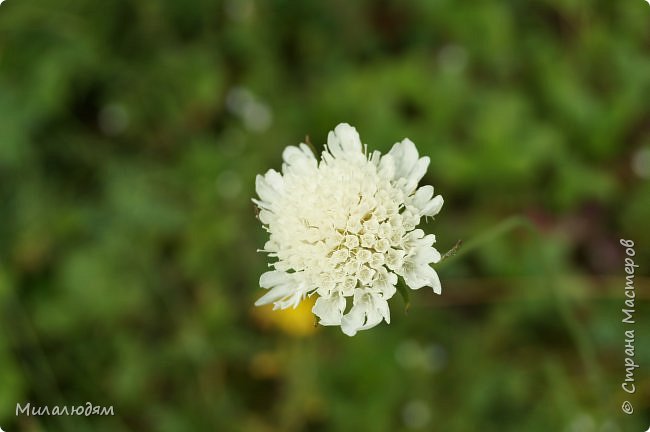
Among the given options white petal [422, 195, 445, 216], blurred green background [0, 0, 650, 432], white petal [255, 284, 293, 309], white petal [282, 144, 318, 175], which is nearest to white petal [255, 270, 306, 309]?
white petal [255, 284, 293, 309]

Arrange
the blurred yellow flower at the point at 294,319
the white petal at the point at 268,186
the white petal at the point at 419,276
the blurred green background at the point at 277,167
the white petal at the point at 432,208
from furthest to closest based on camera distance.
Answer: the blurred yellow flower at the point at 294,319 < the blurred green background at the point at 277,167 < the white petal at the point at 268,186 < the white petal at the point at 432,208 < the white petal at the point at 419,276

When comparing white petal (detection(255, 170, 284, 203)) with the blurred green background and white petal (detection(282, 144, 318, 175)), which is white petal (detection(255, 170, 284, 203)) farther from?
the blurred green background

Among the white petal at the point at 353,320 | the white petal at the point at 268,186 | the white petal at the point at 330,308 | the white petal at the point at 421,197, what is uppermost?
the white petal at the point at 268,186

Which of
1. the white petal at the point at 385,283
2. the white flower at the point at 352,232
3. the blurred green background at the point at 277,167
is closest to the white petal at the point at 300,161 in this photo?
the white flower at the point at 352,232

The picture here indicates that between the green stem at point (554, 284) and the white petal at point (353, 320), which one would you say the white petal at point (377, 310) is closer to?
the white petal at point (353, 320)

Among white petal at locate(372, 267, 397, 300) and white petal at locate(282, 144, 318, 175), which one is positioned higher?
white petal at locate(282, 144, 318, 175)

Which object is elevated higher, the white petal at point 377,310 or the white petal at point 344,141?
the white petal at point 344,141

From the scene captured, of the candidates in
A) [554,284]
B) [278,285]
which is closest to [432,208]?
[278,285]
